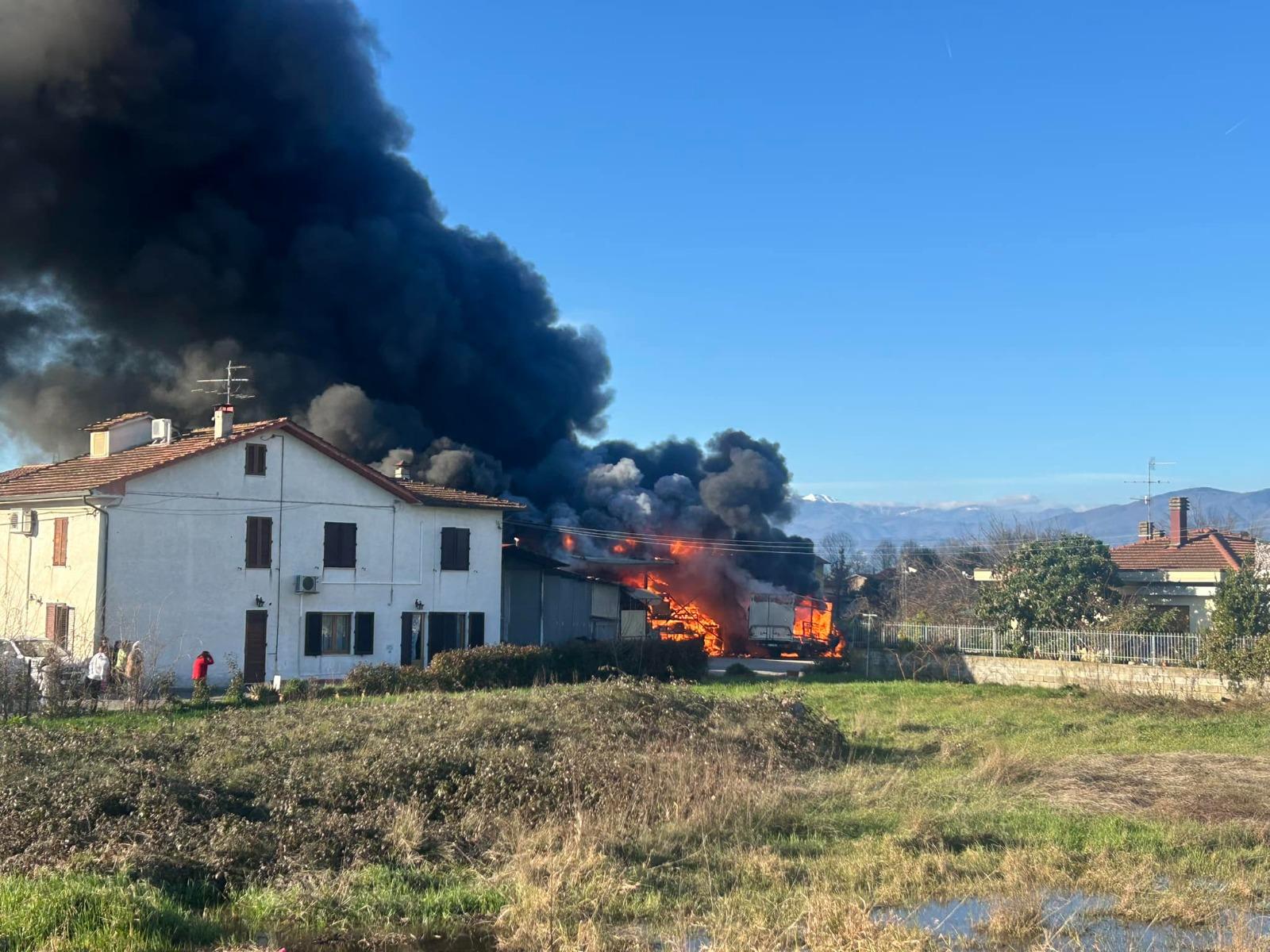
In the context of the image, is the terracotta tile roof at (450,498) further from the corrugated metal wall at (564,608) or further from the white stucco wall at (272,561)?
the corrugated metal wall at (564,608)

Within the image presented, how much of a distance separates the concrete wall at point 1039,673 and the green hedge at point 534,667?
6.35m

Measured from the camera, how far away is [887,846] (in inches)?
469

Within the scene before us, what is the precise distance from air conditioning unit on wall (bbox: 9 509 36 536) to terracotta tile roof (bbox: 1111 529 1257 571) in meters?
33.9

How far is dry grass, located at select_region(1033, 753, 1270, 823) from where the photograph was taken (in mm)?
14180

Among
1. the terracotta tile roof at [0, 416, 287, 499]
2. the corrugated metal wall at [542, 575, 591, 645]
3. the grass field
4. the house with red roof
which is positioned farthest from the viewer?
the corrugated metal wall at [542, 575, 591, 645]

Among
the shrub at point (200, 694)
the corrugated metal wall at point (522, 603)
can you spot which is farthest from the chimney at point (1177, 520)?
the shrub at point (200, 694)

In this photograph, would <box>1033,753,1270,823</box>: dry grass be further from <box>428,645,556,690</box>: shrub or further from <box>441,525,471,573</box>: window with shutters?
<box>441,525,471,573</box>: window with shutters

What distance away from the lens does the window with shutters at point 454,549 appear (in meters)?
35.0

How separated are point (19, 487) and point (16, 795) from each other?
23.7 m

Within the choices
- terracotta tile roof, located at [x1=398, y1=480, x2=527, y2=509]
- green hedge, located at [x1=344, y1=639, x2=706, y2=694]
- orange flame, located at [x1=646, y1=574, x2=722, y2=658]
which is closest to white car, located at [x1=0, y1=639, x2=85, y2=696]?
green hedge, located at [x1=344, y1=639, x2=706, y2=694]

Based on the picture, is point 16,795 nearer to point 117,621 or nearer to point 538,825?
point 538,825

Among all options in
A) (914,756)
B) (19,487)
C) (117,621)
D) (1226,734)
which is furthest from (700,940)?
(19,487)

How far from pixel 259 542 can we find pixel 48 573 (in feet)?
18.0

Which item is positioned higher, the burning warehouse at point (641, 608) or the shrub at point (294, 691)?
the burning warehouse at point (641, 608)
